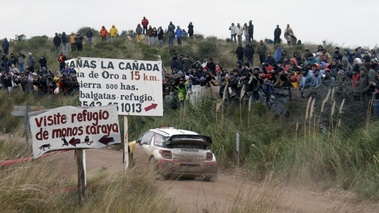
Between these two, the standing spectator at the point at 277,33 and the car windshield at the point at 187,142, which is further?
the standing spectator at the point at 277,33

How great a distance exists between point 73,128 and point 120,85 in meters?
4.38

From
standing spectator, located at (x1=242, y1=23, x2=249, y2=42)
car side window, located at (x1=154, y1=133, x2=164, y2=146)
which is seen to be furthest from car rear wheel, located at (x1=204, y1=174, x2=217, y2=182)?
standing spectator, located at (x1=242, y1=23, x2=249, y2=42)

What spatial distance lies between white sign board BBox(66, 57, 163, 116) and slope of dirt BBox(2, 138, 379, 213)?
1371mm

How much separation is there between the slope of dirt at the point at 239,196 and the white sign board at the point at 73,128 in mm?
1689

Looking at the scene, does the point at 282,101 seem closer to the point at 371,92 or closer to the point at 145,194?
the point at 371,92

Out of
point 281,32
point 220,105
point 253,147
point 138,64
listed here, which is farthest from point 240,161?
point 281,32

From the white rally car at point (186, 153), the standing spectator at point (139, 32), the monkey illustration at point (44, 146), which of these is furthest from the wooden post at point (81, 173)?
the standing spectator at point (139, 32)

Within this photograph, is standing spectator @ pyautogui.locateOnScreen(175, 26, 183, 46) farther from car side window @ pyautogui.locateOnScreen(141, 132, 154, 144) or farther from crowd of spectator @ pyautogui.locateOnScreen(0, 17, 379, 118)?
car side window @ pyautogui.locateOnScreen(141, 132, 154, 144)

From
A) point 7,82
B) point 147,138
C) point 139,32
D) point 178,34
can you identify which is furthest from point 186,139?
point 139,32

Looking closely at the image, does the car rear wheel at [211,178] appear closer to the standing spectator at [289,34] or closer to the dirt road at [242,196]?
the dirt road at [242,196]

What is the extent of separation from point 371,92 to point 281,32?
24766 millimetres

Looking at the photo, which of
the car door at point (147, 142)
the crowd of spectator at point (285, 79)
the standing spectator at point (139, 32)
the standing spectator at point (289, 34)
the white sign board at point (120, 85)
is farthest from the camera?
the standing spectator at point (139, 32)

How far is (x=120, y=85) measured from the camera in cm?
1465

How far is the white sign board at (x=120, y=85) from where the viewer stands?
14.6m
